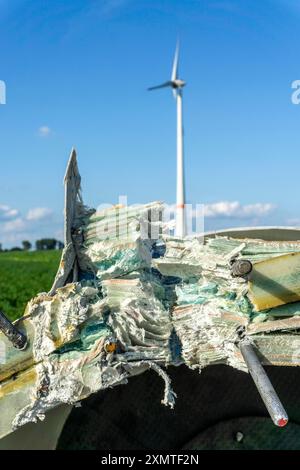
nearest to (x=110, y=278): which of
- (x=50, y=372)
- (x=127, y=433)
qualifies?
(x=50, y=372)

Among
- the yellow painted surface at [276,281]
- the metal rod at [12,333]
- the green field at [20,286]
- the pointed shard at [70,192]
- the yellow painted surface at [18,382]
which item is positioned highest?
the pointed shard at [70,192]

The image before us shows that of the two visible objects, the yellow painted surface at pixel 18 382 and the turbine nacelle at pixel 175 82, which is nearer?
the yellow painted surface at pixel 18 382

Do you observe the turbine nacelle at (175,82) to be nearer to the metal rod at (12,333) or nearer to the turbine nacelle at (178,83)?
the turbine nacelle at (178,83)

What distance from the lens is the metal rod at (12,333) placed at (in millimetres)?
1935

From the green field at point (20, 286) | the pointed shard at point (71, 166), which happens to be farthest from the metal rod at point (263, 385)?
the green field at point (20, 286)

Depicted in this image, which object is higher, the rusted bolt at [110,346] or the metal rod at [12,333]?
the metal rod at [12,333]

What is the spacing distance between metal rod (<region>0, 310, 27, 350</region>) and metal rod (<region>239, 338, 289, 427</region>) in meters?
0.74

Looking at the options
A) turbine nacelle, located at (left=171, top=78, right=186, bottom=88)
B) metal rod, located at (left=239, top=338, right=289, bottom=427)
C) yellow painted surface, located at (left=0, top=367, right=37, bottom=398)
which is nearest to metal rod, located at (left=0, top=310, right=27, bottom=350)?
yellow painted surface, located at (left=0, top=367, right=37, bottom=398)

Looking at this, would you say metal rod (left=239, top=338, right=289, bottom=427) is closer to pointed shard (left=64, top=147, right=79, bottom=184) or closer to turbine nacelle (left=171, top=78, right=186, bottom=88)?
pointed shard (left=64, top=147, right=79, bottom=184)

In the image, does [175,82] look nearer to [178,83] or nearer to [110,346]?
[178,83]

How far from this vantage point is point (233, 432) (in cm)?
252

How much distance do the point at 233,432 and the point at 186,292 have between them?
726 mm

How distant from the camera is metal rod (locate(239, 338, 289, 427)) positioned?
1656mm

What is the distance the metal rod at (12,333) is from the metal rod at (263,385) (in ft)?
2.42
